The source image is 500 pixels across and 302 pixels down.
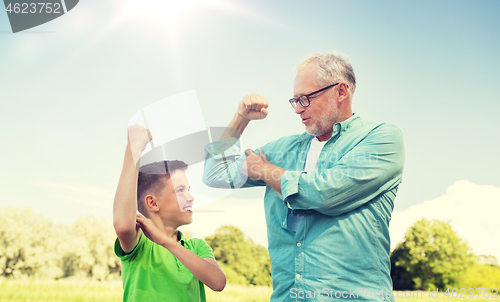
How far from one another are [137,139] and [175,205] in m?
0.62

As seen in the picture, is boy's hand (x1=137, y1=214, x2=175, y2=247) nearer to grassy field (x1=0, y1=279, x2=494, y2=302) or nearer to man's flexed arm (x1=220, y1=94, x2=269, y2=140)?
man's flexed arm (x1=220, y1=94, x2=269, y2=140)

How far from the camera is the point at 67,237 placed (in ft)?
34.7

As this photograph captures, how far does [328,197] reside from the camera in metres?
2.19

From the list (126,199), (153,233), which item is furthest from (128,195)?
(153,233)

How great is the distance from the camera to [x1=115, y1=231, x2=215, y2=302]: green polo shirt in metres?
2.22

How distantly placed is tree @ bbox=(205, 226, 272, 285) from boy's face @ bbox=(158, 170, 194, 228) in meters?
8.77

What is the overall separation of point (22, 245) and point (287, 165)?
1098 cm

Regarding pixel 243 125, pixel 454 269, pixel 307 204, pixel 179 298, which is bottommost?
pixel 454 269

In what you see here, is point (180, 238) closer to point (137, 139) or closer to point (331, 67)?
point (137, 139)

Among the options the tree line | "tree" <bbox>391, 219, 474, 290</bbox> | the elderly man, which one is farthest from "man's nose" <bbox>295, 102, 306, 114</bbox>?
"tree" <bbox>391, 219, 474, 290</bbox>

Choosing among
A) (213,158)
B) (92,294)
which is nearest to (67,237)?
(92,294)

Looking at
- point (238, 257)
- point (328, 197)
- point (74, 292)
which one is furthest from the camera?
point (238, 257)

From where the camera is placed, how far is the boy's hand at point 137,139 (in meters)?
2.02

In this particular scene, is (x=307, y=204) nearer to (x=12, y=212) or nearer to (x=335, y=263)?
(x=335, y=263)
